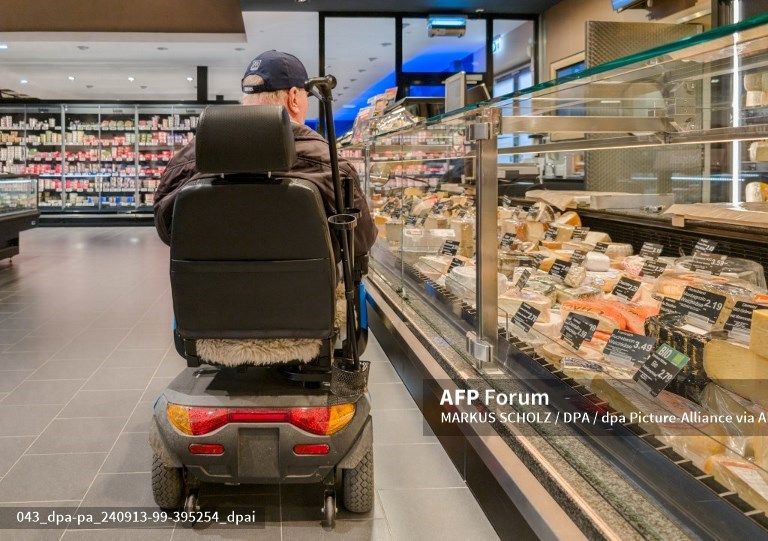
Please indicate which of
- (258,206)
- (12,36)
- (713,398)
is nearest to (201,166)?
(258,206)

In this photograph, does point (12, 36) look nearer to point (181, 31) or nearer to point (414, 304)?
point (181, 31)

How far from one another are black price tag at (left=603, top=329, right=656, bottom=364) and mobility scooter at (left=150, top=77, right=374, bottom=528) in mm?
738

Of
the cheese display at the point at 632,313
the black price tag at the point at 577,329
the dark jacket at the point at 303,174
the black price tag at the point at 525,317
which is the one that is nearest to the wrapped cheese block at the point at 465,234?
the cheese display at the point at 632,313

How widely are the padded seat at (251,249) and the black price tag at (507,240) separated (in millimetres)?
1707

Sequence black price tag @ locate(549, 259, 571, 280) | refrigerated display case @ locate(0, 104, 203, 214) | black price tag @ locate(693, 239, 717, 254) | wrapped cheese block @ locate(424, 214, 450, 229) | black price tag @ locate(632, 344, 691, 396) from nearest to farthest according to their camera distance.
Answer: black price tag @ locate(632, 344, 691, 396) < black price tag @ locate(693, 239, 717, 254) < black price tag @ locate(549, 259, 571, 280) < wrapped cheese block @ locate(424, 214, 450, 229) < refrigerated display case @ locate(0, 104, 203, 214)

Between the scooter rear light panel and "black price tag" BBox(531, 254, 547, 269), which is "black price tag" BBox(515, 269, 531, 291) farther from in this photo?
the scooter rear light panel

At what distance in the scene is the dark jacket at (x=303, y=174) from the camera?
1.95 meters

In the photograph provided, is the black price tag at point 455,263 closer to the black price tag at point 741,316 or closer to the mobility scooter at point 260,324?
the mobility scooter at point 260,324

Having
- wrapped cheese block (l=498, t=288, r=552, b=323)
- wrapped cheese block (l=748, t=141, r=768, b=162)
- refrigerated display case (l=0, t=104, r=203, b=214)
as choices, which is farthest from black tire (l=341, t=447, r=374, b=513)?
refrigerated display case (l=0, t=104, r=203, b=214)

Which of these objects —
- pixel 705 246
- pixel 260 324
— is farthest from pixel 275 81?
pixel 705 246

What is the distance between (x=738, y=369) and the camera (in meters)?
1.49

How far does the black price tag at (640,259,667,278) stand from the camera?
2.61 m

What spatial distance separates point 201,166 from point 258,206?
0.59 ft

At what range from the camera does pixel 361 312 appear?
2301 millimetres
